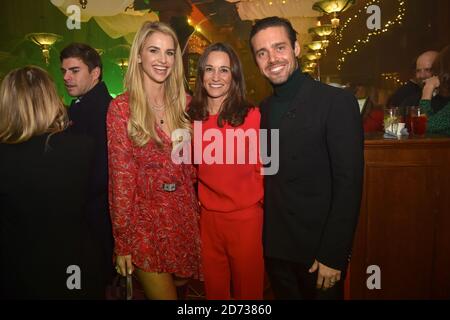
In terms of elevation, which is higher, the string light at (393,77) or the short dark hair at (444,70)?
the string light at (393,77)

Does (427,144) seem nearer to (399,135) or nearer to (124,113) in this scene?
(399,135)

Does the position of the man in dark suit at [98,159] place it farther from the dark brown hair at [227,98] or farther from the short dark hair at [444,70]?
the short dark hair at [444,70]

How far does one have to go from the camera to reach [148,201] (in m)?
1.60

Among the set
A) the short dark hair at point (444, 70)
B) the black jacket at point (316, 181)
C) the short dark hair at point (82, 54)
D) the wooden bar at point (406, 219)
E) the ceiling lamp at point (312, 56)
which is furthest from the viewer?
the ceiling lamp at point (312, 56)

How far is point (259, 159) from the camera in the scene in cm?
165

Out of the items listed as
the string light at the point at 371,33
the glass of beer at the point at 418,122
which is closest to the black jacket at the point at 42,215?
the glass of beer at the point at 418,122

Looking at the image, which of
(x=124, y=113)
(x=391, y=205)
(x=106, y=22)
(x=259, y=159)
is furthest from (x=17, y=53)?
(x=391, y=205)

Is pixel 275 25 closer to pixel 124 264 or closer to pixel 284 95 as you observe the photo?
pixel 284 95

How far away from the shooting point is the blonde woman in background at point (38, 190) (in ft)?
4.56

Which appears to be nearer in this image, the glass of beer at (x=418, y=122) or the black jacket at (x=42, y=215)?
the black jacket at (x=42, y=215)

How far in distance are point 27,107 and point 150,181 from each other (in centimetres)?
66

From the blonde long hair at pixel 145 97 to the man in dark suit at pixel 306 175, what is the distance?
1.60 feet

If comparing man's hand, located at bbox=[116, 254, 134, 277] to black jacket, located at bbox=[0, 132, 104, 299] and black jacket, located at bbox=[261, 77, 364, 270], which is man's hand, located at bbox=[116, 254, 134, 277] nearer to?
black jacket, located at bbox=[0, 132, 104, 299]

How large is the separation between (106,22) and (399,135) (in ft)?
19.7
